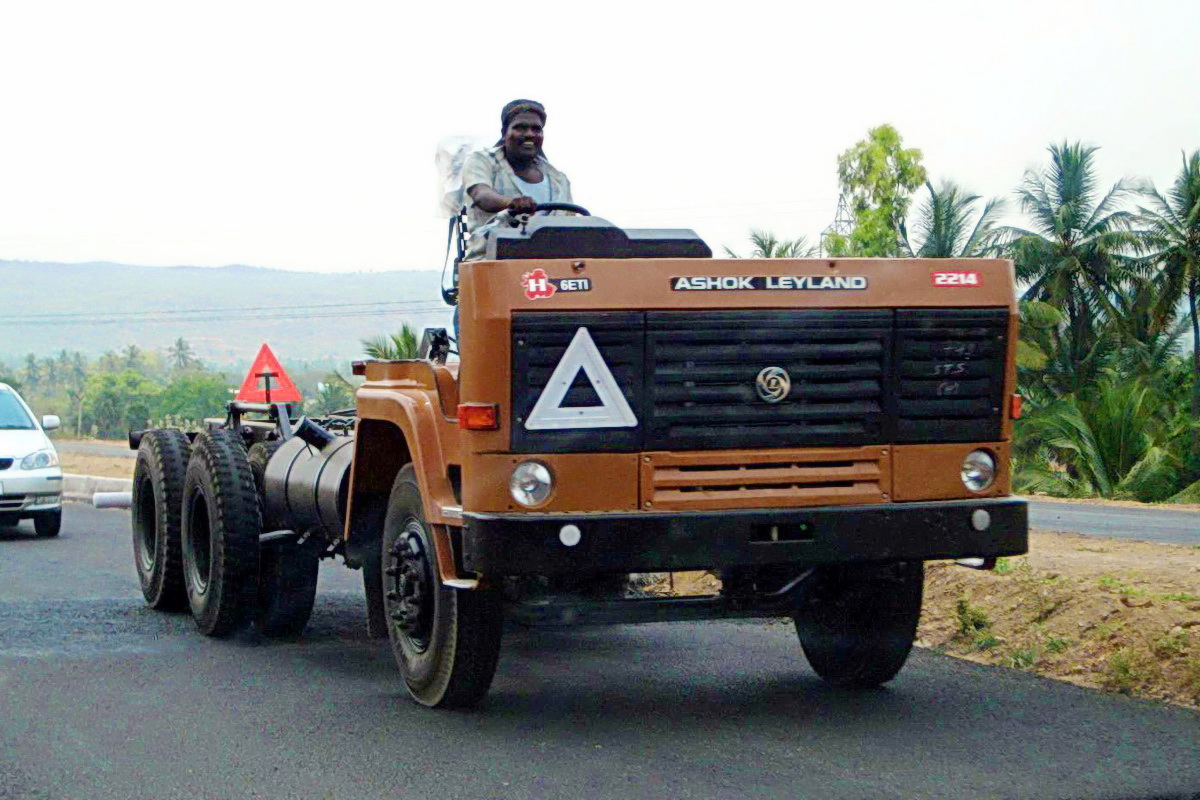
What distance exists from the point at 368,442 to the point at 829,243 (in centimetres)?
3029

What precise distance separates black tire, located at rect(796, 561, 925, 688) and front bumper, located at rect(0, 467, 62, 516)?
34.3 feet

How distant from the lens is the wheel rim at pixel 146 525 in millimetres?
10312

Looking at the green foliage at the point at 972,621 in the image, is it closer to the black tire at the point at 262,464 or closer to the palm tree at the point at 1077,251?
the black tire at the point at 262,464

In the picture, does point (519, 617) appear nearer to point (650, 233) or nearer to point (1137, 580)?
point (650, 233)

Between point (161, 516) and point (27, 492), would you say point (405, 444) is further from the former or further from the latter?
point (27, 492)

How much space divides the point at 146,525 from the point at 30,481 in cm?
578

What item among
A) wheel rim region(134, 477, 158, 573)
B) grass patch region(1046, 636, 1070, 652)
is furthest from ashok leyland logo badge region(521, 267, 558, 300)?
wheel rim region(134, 477, 158, 573)

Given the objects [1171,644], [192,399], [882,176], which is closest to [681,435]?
[1171,644]

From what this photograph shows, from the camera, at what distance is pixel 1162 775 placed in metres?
5.39

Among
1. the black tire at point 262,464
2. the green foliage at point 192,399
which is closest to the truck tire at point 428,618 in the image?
the black tire at point 262,464

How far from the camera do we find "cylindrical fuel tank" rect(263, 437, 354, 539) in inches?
303

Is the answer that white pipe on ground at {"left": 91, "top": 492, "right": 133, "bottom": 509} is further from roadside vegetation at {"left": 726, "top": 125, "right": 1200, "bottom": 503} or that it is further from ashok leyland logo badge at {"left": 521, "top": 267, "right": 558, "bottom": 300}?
roadside vegetation at {"left": 726, "top": 125, "right": 1200, "bottom": 503}

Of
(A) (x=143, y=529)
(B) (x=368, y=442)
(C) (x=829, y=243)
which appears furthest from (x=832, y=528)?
(C) (x=829, y=243)

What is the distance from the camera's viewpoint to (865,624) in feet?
23.1
